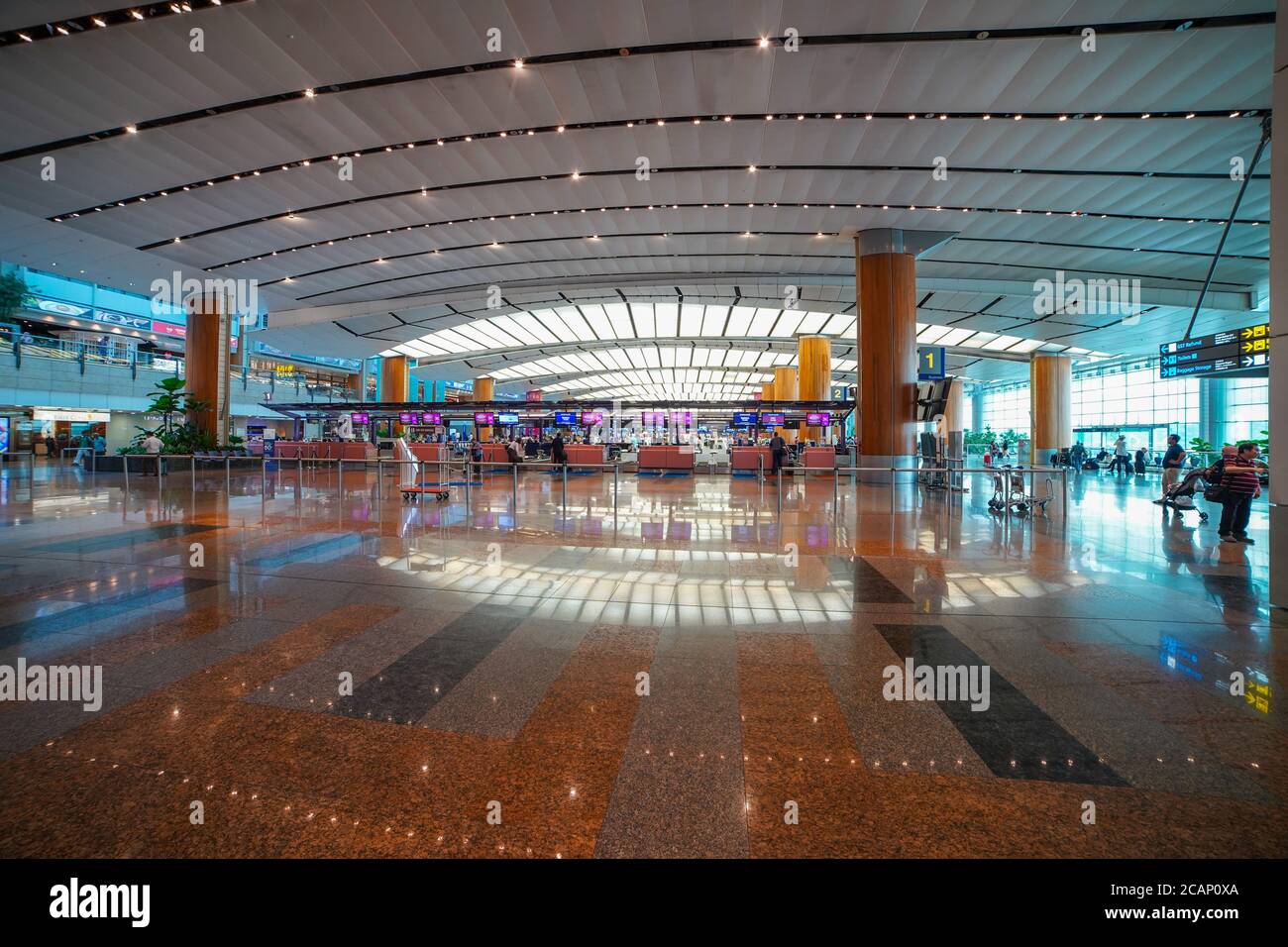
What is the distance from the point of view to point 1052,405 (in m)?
33.7

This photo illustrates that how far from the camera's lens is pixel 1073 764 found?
7.45ft

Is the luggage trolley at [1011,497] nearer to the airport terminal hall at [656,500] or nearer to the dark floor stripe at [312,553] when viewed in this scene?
the airport terminal hall at [656,500]

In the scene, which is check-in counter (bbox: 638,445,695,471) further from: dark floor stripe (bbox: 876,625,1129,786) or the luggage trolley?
dark floor stripe (bbox: 876,625,1129,786)

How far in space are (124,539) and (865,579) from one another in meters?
8.95

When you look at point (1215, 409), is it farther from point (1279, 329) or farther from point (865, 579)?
point (865, 579)

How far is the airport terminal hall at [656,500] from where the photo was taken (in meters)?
2.11

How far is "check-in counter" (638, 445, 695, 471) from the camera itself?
22.3 metres

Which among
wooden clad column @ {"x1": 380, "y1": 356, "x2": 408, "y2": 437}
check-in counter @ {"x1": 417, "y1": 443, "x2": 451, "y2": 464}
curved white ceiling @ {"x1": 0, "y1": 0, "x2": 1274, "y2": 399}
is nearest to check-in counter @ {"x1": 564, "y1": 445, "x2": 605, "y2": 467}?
check-in counter @ {"x1": 417, "y1": 443, "x2": 451, "y2": 464}

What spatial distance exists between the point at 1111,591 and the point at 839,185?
12.3 meters

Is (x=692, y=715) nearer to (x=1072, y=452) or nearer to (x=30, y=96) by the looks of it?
(x=30, y=96)

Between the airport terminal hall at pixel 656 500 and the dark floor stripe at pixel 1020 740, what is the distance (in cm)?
3

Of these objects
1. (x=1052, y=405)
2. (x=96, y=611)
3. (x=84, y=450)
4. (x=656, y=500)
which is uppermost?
(x=1052, y=405)

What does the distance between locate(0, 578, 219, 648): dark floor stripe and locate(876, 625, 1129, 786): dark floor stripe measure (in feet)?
18.4

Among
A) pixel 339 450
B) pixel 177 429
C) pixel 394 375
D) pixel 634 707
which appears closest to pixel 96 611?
pixel 634 707
